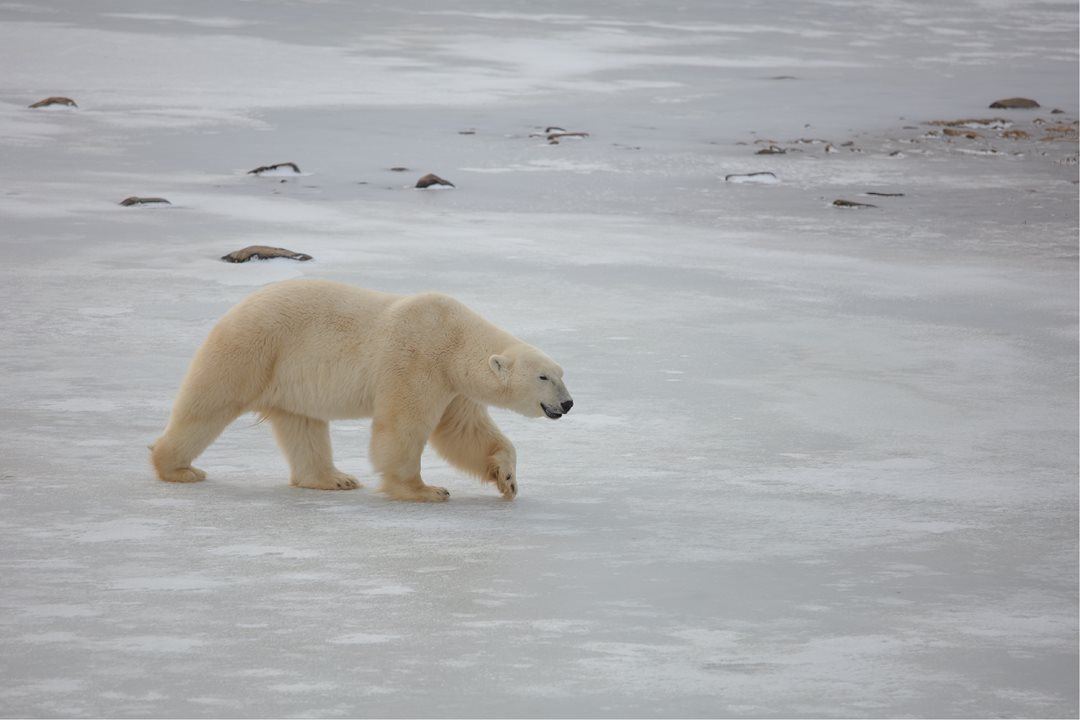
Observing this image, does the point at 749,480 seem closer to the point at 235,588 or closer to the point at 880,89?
the point at 235,588

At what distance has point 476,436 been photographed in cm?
520

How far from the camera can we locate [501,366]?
4.98 m

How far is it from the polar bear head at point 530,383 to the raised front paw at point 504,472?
0.19m

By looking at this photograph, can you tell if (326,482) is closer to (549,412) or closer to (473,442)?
(473,442)

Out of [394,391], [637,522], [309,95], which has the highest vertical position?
[309,95]

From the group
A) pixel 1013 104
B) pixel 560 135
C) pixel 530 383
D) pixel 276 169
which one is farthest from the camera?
pixel 1013 104

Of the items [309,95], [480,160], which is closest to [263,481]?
[480,160]

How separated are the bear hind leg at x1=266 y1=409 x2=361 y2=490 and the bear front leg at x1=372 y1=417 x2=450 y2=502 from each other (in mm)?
228

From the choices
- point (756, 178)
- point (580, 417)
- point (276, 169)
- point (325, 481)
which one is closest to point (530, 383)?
point (325, 481)

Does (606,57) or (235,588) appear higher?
(606,57)

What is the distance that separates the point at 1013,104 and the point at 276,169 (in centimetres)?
892

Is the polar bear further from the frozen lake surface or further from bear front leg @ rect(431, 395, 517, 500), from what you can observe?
the frozen lake surface

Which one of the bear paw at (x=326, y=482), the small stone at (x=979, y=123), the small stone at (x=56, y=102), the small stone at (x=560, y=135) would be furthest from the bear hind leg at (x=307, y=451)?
the small stone at (x=979, y=123)

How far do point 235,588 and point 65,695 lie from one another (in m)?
0.79
